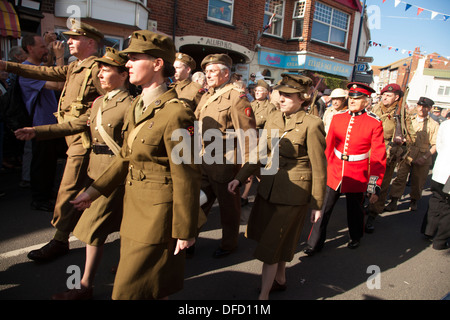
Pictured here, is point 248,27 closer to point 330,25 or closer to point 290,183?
point 330,25

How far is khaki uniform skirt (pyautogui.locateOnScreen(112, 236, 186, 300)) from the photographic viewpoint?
6.66 feet

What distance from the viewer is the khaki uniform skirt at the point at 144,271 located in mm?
2031

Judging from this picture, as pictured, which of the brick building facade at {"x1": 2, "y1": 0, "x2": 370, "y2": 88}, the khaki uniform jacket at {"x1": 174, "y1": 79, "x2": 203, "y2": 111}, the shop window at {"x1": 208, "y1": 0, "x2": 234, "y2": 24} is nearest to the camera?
the khaki uniform jacket at {"x1": 174, "y1": 79, "x2": 203, "y2": 111}

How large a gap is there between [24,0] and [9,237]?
6.83m

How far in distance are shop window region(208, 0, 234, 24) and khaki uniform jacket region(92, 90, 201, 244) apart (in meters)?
11.7

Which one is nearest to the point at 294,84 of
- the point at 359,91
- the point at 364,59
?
the point at 359,91

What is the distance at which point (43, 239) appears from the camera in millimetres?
3863

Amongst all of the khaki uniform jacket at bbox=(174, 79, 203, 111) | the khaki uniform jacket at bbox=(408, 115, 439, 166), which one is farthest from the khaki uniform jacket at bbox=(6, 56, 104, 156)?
the khaki uniform jacket at bbox=(408, 115, 439, 166)

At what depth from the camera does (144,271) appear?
80.3 inches

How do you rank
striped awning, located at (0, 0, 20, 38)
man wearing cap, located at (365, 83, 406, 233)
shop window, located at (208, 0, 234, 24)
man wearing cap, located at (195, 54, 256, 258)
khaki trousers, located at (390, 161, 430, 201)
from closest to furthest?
1. man wearing cap, located at (195, 54, 256, 258)
2. man wearing cap, located at (365, 83, 406, 233)
3. khaki trousers, located at (390, 161, 430, 201)
4. striped awning, located at (0, 0, 20, 38)
5. shop window, located at (208, 0, 234, 24)

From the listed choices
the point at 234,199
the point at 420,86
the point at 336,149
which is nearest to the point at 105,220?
the point at 234,199

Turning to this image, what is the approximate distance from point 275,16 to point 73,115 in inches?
553

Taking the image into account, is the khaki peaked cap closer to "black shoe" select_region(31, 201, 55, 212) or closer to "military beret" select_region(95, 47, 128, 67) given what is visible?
"military beret" select_region(95, 47, 128, 67)

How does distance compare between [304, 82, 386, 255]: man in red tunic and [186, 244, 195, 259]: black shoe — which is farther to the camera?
[304, 82, 386, 255]: man in red tunic
